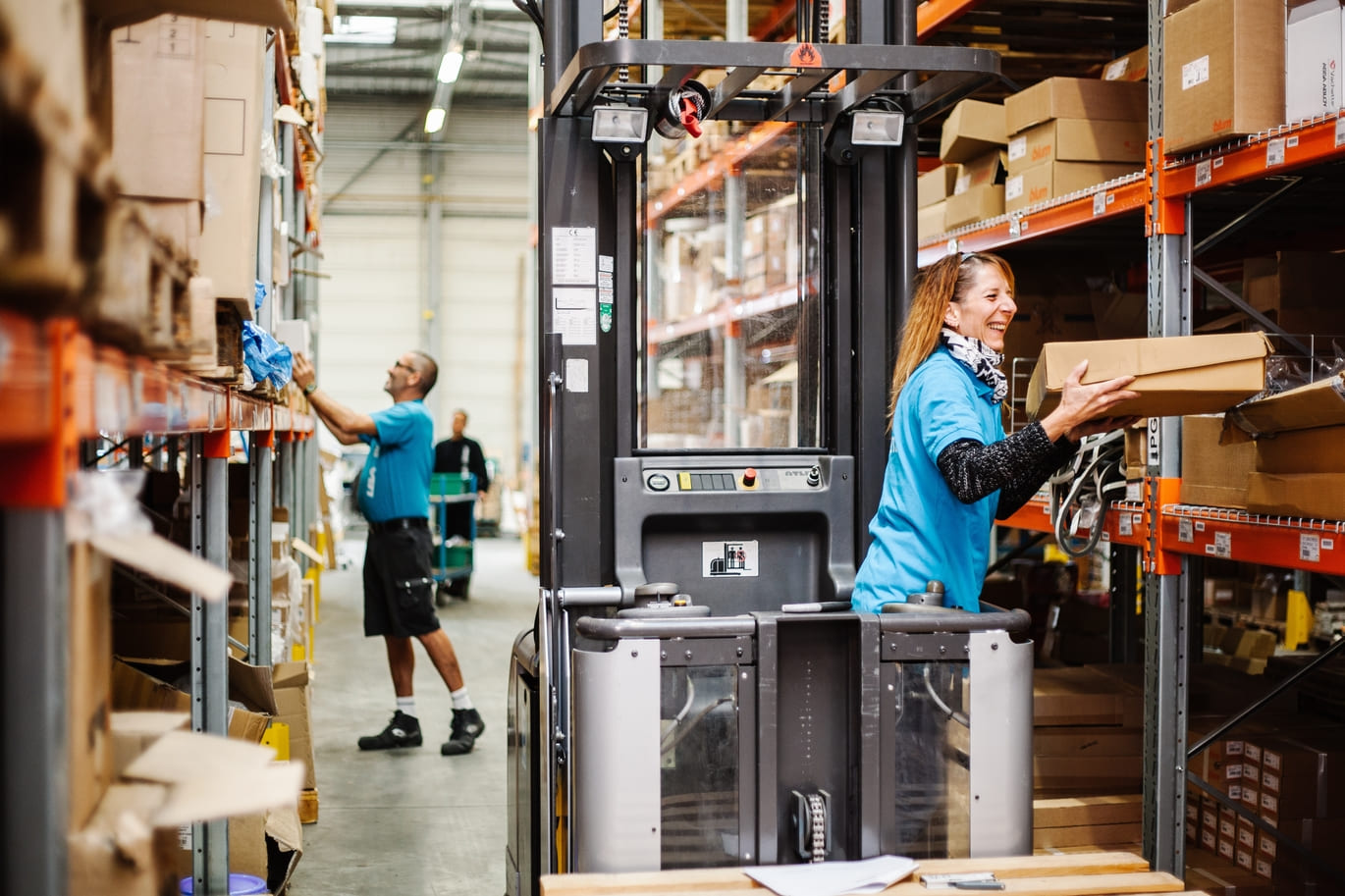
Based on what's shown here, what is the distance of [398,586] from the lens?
6.62 metres

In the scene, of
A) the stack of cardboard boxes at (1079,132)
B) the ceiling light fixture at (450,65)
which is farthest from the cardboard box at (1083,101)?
the ceiling light fixture at (450,65)

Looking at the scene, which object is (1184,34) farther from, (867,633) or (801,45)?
(867,633)

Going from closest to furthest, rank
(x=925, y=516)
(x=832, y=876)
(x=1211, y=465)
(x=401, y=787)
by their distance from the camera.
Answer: (x=832, y=876), (x=925, y=516), (x=1211, y=465), (x=401, y=787)

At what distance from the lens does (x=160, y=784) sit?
1632mm

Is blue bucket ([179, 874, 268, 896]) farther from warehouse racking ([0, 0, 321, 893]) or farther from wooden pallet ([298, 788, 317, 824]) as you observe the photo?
warehouse racking ([0, 0, 321, 893])

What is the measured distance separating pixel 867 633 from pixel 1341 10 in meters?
2.14

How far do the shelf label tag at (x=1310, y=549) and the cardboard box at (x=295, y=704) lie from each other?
3822 millimetres

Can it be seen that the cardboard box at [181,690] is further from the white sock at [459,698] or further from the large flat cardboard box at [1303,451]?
the large flat cardboard box at [1303,451]

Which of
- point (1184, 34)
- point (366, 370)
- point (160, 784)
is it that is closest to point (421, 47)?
point (366, 370)

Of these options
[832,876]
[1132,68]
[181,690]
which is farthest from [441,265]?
[832,876]

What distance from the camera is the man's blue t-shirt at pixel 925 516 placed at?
318cm

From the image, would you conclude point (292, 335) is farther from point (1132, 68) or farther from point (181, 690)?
point (1132, 68)

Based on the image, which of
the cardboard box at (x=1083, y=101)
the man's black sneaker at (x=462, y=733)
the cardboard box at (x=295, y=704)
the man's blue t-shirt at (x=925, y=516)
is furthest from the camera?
the man's black sneaker at (x=462, y=733)

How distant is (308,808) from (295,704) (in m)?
0.69
